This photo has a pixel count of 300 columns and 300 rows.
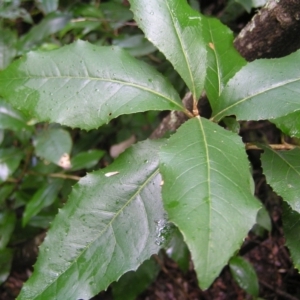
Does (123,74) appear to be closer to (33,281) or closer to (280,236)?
(33,281)

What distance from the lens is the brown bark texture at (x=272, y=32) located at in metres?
0.78

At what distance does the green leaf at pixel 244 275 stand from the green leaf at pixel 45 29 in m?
1.07

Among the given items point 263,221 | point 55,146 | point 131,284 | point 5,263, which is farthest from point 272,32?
point 5,263

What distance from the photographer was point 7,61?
4.40ft

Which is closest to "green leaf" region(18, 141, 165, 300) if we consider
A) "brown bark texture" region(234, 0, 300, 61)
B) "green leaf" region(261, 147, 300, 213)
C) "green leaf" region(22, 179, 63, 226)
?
"green leaf" region(261, 147, 300, 213)

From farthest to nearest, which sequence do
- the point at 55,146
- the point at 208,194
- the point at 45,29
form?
the point at 45,29 < the point at 55,146 < the point at 208,194

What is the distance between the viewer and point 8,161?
1.24 metres

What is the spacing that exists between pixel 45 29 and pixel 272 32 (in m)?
0.92

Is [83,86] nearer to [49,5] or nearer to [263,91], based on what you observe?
[263,91]

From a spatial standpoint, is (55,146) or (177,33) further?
(55,146)

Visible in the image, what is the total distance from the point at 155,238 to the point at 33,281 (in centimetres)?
24

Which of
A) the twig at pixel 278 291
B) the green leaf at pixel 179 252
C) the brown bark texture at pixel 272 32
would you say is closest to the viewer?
the brown bark texture at pixel 272 32

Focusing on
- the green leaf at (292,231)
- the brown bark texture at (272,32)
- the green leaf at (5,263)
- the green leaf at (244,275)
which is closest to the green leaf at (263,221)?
the green leaf at (244,275)

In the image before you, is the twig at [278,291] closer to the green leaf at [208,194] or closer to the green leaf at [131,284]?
the green leaf at [131,284]
